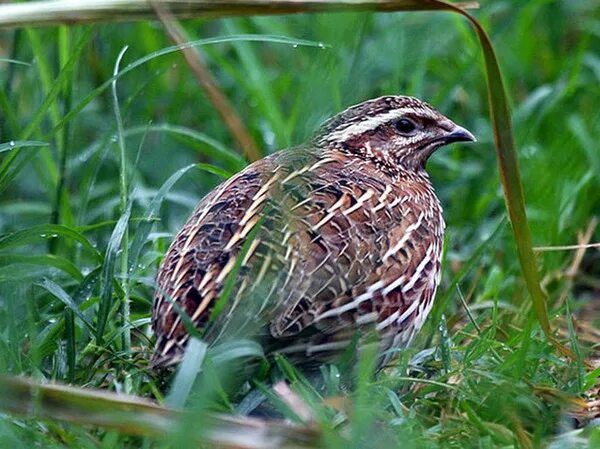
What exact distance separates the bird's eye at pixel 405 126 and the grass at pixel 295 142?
0.76 feet

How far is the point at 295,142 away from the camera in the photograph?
514 cm

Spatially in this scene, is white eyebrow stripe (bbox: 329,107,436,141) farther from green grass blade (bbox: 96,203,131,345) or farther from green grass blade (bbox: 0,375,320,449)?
green grass blade (bbox: 0,375,320,449)

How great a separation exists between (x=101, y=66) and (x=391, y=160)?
7.44 ft

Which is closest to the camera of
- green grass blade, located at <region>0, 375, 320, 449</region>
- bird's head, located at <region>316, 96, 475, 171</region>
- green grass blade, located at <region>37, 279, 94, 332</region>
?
green grass blade, located at <region>0, 375, 320, 449</region>

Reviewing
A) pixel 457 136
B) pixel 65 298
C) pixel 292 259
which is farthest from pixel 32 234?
pixel 457 136

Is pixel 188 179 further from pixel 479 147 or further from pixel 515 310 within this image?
pixel 515 310

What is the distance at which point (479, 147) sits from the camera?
253 inches

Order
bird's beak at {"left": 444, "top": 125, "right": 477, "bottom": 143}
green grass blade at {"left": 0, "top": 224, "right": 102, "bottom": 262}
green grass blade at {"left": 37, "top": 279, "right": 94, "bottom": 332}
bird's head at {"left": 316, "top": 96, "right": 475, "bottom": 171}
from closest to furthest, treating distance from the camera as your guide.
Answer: green grass blade at {"left": 37, "top": 279, "right": 94, "bottom": 332} → green grass blade at {"left": 0, "top": 224, "right": 102, "bottom": 262} → bird's head at {"left": 316, "top": 96, "right": 475, "bottom": 171} → bird's beak at {"left": 444, "top": 125, "right": 477, "bottom": 143}

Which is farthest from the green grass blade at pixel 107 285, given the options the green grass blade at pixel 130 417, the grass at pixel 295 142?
the green grass blade at pixel 130 417

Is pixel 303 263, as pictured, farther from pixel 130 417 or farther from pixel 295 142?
pixel 295 142

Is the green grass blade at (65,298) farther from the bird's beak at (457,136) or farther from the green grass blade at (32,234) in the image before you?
the bird's beak at (457,136)

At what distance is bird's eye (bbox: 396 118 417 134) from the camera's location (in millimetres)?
5105

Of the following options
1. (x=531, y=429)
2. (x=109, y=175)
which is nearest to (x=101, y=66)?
(x=109, y=175)

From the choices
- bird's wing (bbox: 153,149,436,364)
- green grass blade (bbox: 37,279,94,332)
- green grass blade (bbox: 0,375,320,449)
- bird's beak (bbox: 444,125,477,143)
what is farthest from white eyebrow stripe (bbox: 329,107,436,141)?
green grass blade (bbox: 0,375,320,449)
